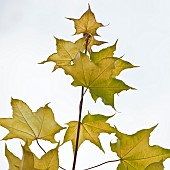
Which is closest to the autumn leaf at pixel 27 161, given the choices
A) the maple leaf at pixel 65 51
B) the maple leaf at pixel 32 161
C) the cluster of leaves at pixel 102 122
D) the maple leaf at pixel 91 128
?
the maple leaf at pixel 32 161

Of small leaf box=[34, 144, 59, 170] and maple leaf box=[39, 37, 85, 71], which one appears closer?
small leaf box=[34, 144, 59, 170]

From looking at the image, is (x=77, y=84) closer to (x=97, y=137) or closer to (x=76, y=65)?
(x=76, y=65)

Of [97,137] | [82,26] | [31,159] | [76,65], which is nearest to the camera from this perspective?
[31,159]

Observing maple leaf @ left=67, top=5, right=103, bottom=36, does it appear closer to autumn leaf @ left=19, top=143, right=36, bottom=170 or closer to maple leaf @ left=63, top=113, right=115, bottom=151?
maple leaf @ left=63, top=113, right=115, bottom=151

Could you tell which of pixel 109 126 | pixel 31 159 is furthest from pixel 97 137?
pixel 31 159

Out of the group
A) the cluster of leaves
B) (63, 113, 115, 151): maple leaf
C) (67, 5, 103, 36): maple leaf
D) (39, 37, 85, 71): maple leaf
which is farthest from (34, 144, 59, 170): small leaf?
(67, 5, 103, 36): maple leaf

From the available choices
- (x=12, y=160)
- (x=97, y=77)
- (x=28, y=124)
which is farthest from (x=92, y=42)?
(x=12, y=160)

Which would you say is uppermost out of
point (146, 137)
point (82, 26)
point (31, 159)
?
point (82, 26)

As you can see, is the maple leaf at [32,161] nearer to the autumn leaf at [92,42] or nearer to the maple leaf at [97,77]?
the maple leaf at [97,77]
